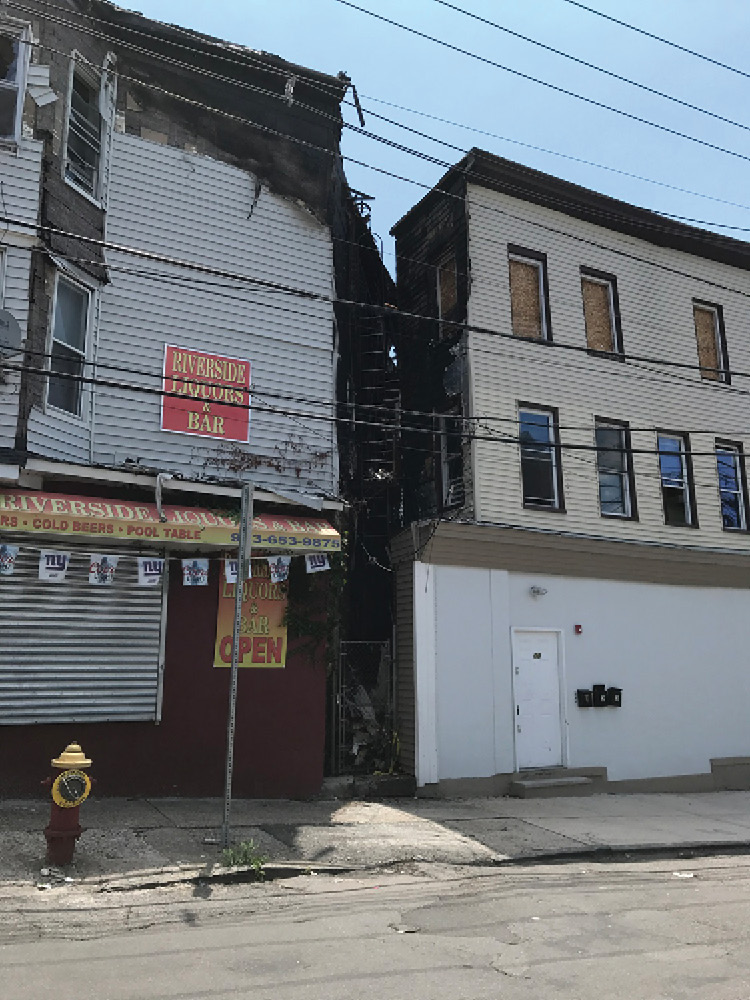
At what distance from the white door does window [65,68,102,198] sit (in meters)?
10.2

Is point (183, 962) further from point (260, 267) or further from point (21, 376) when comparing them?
point (260, 267)

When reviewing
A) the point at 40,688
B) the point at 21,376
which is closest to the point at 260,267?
the point at 21,376

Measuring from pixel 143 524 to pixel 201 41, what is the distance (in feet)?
27.8

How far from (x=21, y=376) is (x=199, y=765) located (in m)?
5.85

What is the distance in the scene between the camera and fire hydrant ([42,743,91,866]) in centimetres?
742

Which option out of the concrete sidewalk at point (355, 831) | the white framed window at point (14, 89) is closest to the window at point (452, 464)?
the concrete sidewalk at point (355, 831)

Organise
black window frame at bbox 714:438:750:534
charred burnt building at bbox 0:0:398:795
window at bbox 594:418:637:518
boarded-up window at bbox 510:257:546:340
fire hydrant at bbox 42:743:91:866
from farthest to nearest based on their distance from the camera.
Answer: black window frame at bbox 714:438:750:534, window at bbox 594:418:637:518, boarded-up window at bbox 510:257:546:340, charred burnt building at bbox 0:0:398:795, fire hydrant at bbox 42:743:91:866

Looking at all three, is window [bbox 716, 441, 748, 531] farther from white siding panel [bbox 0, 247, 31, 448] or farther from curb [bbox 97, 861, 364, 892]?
white siding panel [bbox 0, 247, 31, 448]

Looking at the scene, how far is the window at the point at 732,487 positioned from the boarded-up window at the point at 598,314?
11.7 feet

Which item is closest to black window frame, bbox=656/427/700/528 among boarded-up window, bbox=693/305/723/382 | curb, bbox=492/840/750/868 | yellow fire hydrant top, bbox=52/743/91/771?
boarded-up window, bbox=693/305/723/382

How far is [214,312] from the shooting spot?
A: 42.3 ft

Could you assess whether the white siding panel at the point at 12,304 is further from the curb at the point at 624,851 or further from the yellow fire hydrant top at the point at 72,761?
the curb at the point at 624,851

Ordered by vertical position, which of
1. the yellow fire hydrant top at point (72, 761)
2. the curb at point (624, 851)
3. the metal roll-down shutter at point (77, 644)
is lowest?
the curb at point (624, 851)

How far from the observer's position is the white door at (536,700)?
544 inches
